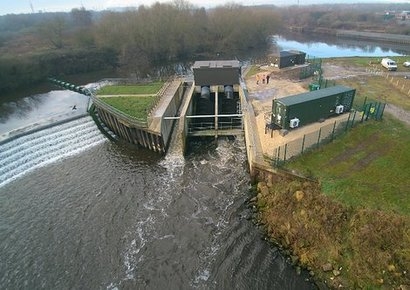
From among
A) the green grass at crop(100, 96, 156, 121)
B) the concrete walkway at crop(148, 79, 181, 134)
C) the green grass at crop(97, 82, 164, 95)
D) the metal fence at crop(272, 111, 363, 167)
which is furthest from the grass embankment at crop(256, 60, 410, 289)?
the green grass at crop(97, 82, 164, 95)

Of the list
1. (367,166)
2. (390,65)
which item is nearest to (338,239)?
(367,166)

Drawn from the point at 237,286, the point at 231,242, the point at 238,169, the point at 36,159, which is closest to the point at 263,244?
the point at 231,242

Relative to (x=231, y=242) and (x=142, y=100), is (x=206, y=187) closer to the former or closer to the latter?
(x=231, y=242)

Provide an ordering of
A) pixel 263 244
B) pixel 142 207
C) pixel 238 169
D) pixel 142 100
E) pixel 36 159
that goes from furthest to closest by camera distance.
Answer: pixel 142 100, pixel 36 159, pixel 238 169, pixel 142 207, pixel 263 244

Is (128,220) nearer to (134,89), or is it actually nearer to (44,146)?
(44,146)

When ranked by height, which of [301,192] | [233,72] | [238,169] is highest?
[233,72]

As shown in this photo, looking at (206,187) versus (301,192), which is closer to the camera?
(301,192)

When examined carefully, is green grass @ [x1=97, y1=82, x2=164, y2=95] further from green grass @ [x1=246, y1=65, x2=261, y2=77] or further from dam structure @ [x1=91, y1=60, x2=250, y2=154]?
green grass @ [x1=246, y1=65, x2=261, y2=77]

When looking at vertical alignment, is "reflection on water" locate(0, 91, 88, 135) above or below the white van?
below
